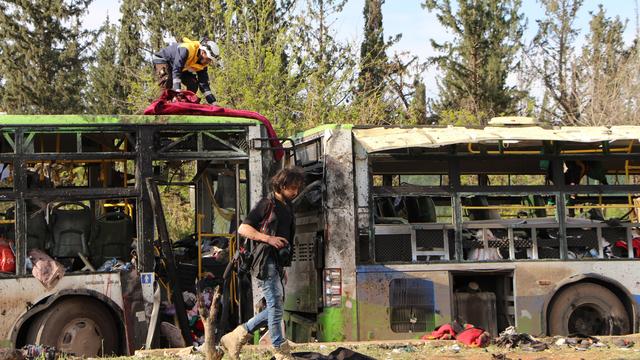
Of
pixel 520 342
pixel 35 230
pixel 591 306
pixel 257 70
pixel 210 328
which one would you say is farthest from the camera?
pixel 257 70

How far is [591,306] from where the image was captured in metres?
10.1

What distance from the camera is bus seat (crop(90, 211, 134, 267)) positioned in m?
9.49

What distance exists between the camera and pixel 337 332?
943cm

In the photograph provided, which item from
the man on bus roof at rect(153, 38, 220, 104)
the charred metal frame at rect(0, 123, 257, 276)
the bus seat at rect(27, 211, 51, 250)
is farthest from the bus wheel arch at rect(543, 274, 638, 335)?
the bus seat at rect(27, 211, 51, 250)

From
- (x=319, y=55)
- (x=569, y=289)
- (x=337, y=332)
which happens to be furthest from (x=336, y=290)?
(x=319, y=55)

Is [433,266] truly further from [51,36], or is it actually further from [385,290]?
[51,36]

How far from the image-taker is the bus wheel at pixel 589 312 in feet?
32.8

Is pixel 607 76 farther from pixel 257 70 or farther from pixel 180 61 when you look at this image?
pixel 180 61

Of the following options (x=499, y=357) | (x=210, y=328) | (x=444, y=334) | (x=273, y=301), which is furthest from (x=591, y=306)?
(x=210, y=328)

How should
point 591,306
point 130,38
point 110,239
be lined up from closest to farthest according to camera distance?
1. point 110,239
2. point 591,306
3. point 130,38

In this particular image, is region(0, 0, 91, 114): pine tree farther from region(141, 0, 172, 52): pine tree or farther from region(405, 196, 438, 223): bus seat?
region(405, 196, 438, 223): bus seat

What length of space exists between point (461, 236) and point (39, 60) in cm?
2787

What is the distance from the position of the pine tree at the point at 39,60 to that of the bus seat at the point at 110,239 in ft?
84.9

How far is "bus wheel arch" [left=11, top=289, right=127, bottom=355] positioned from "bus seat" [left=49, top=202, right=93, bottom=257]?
0.56m
